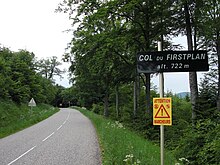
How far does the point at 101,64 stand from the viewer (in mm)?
25500

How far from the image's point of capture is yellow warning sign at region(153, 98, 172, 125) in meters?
6.42

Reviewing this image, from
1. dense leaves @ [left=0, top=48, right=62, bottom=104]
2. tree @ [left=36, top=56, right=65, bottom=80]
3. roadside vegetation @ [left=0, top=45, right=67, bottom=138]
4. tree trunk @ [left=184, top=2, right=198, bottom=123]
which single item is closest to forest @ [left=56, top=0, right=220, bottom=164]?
tree trunk @ [left=184, top=2, right=198, bottom=123]

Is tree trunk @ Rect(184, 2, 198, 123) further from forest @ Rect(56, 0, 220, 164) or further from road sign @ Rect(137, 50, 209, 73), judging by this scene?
road sign @ Rect(137, 50, 209, 73)

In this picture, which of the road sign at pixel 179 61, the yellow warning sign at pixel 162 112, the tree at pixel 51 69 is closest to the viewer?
the yellow warning sign at pixel 162 112

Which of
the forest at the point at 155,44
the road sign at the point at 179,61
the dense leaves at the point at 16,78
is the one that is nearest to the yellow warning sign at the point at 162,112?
the road sign at the point at 179,61

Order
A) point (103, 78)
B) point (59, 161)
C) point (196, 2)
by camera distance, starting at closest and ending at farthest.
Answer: point (59, 161) → point (196, 2) → point (103, 78)

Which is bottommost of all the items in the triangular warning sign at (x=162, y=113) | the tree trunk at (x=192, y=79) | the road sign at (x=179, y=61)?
the triangular warning sign at (x=162, y=113)

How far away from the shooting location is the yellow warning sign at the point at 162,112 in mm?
6418

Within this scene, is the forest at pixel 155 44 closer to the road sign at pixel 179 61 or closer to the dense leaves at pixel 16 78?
the road sign at pixel 179 61

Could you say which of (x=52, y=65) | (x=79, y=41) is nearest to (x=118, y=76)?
(x=79, y=41)

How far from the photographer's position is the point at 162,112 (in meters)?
6.47

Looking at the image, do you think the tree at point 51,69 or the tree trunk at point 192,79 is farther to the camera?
the tree at point 51,69

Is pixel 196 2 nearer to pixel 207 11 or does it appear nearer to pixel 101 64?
pixel 207 11

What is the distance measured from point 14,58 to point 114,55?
3338 cm
